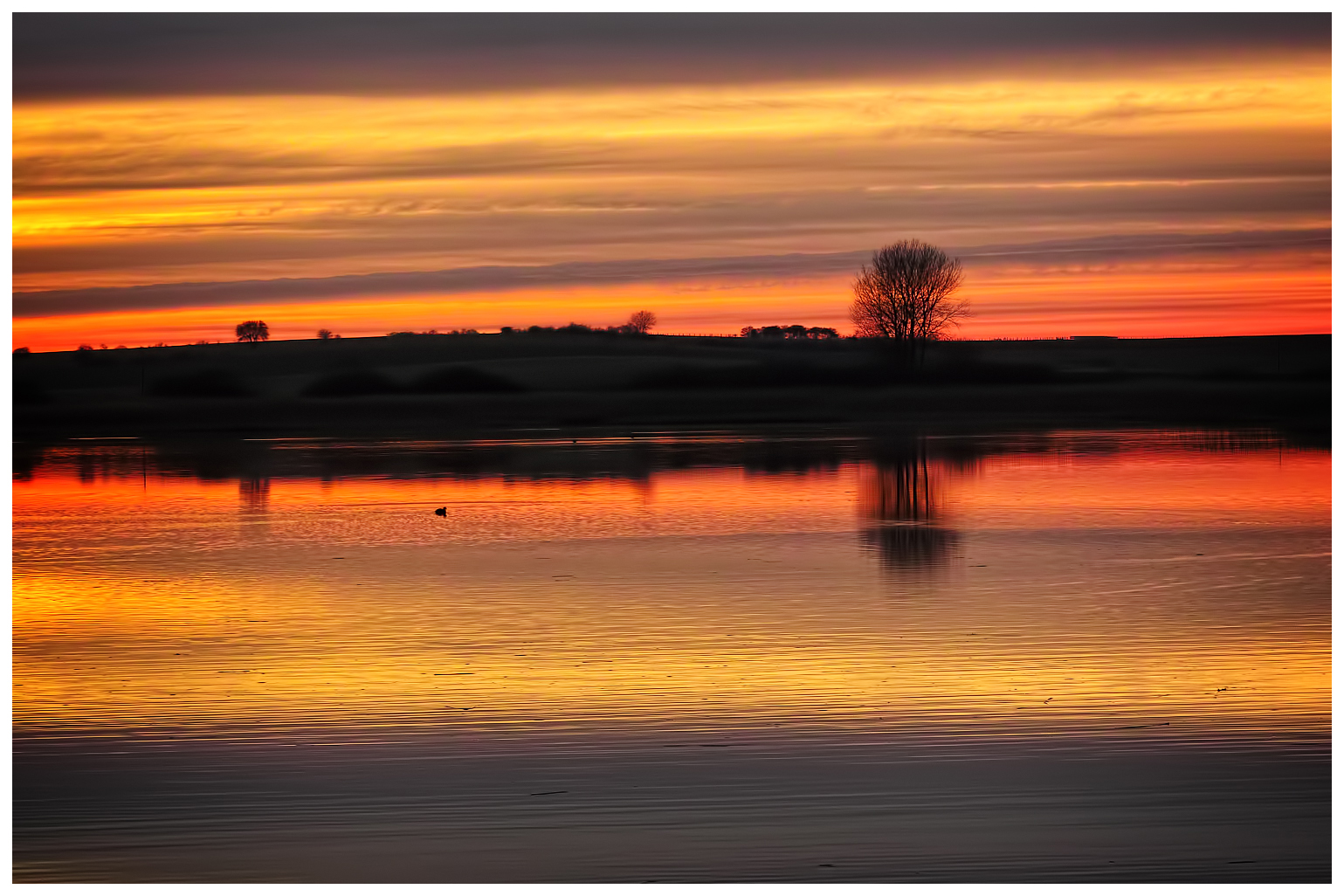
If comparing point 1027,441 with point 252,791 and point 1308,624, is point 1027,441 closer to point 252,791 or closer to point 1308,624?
point 1308,624

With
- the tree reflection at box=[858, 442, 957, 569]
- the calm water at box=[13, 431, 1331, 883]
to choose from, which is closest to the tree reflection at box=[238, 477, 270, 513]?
the calm water at box=[13, 431, 1331, 883]

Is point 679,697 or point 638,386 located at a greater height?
point 638,386

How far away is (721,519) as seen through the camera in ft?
68.1

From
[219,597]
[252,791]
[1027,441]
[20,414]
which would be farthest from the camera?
[20,414]

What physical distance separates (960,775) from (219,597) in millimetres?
8468

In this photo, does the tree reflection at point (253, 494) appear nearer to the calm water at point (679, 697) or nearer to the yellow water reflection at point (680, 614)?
the yellow water reflection at point (680, 614)

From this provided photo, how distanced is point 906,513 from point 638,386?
51521 millimetres

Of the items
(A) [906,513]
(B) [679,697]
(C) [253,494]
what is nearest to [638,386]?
(C) [253,494]

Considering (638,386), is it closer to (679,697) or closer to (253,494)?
(253,494)

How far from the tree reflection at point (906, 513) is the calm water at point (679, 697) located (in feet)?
0.39

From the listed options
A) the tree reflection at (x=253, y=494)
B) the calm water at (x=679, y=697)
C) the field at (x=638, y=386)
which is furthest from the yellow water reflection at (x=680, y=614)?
the field at (x=638, y=386)

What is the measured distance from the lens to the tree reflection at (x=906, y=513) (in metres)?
17.2

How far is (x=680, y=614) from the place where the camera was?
538 inches

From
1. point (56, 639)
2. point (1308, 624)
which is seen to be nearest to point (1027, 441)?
point (1308, 624)
